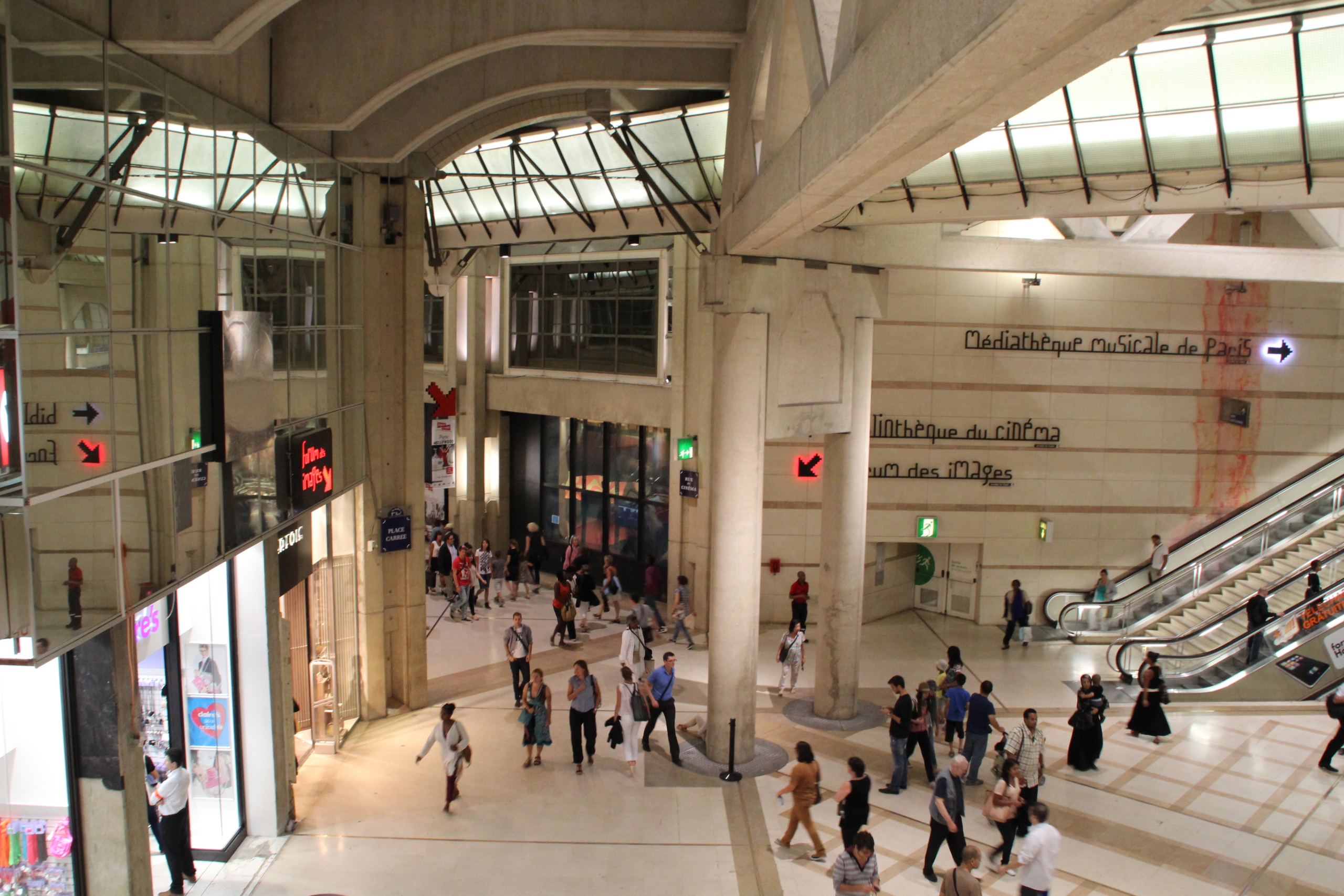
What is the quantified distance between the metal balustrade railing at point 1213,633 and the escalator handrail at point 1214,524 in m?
1.90

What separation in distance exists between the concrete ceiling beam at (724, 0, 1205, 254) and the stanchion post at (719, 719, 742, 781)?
6725 millimetres

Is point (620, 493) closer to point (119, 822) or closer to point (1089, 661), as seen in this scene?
point (1089, 661)

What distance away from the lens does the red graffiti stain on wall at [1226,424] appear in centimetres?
1906

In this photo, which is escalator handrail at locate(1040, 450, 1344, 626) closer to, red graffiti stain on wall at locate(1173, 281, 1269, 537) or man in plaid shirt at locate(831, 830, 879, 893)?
red graffiti stain on wall at locate(1173, 281, 1269, 537)

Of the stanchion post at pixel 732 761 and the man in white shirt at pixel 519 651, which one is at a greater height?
the man in white shirt at pixel 519 651

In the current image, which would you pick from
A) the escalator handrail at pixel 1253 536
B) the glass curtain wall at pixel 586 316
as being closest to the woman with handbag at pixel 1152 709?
the escalator handrail at pixel 1253 536

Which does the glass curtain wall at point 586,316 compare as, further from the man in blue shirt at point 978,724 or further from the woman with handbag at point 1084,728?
the woman with handbag at point 1084,728

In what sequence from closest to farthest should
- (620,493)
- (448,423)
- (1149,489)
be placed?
1. (448,423)
2. (1149,489)
3. (620,493)

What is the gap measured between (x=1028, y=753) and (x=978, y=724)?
1115 millimetres

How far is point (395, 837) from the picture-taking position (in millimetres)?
10141

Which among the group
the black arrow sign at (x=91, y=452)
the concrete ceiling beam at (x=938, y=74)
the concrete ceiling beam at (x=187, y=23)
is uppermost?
the concrete ceiling beam at (x=187, y=23)

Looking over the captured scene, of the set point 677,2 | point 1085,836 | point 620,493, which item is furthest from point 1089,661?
point 677,2

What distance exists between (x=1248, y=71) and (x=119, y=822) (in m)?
12.3

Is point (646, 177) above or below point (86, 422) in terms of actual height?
above
